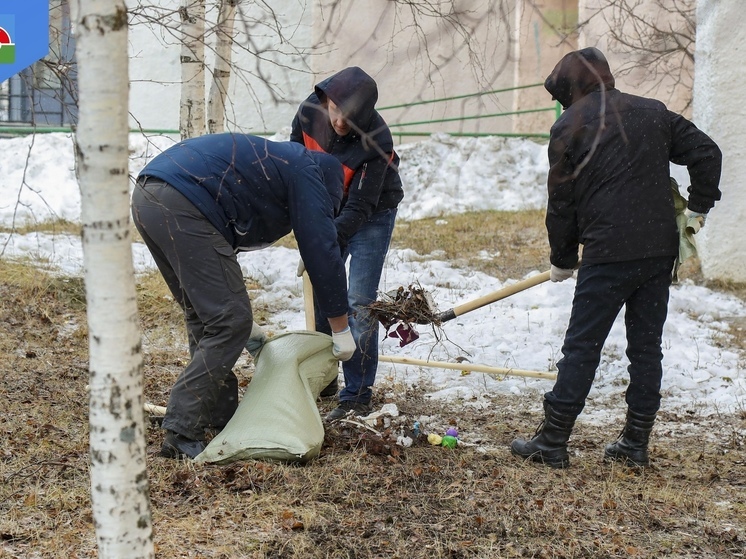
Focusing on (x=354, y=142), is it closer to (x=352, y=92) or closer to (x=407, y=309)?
(x=352, y=92)

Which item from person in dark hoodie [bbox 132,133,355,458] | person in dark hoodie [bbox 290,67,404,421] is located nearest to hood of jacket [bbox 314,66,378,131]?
person in dark hoodie [bbox 290,67,404,421]

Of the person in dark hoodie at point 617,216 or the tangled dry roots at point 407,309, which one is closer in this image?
the person in dark hoodie at point 617,216

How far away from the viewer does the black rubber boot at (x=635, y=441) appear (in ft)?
12.9

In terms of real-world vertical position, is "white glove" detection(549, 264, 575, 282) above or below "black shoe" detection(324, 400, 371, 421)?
above

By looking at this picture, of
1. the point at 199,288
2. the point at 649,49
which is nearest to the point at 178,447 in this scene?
the point at 199,288

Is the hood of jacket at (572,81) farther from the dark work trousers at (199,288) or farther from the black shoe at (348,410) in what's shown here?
the black shoe at (348,410)

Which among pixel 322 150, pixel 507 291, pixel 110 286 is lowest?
pixel 507 291

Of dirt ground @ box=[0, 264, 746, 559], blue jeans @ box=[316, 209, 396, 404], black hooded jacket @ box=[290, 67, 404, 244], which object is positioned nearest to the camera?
dirt ground @ box=[0, 264, 746, 559]

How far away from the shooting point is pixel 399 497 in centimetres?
348

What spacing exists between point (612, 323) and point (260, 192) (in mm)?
1736

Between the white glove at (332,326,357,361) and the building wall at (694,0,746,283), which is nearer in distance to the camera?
the white glove at (332,326,357,361)

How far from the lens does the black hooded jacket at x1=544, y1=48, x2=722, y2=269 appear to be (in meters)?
3.70

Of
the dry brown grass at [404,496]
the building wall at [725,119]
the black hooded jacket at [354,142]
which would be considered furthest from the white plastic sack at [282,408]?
the building wall at [725,119]

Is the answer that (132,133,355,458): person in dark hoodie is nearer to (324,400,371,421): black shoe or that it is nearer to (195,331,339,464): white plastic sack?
(195,331,339,464): white plastic sack
